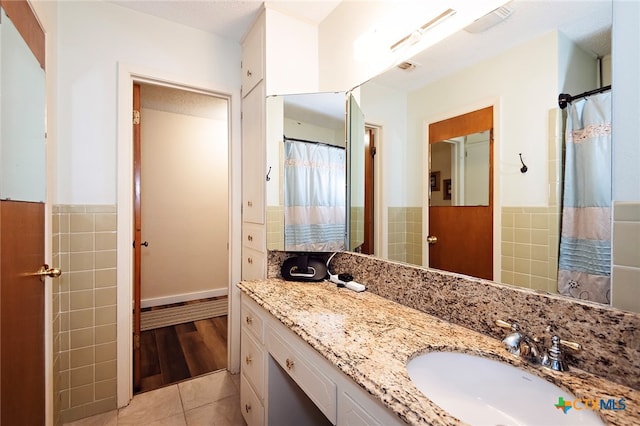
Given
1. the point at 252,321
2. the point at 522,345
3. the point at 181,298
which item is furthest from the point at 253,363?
the point at 181,298

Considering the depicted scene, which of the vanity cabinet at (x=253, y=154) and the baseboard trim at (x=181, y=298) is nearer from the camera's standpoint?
the vanity cabinet at (x=253, y=154)

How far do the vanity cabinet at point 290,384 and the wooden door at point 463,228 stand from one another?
59 centimetres

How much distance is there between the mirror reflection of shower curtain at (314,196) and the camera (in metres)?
1.66

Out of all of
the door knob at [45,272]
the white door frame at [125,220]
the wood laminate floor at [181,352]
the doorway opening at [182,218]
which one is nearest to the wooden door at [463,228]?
the door knob at [45,272]

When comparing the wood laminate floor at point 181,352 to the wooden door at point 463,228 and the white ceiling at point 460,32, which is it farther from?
the white ceiling at point 460,32

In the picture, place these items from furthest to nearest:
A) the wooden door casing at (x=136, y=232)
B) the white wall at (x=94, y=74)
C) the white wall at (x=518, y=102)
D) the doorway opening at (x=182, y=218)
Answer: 1. the doorway opening at (x=182, y=218)
2. the wooden door casing at (x=136, y=232)
3. the white wall at (x=94, y=74)
4. the white wall at (x=518, y=102)

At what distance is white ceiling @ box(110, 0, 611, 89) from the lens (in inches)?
29.6

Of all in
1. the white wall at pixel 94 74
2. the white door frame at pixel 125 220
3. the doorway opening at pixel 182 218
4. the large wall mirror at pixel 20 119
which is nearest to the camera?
the large wall mirror at pixel 20 119

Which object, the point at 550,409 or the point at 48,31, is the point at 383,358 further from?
the point at 48,31

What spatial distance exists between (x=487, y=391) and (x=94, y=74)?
96.0 inches

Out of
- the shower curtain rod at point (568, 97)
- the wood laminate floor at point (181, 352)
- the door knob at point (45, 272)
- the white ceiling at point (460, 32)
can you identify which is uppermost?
the white ceiling at point (460, 32)

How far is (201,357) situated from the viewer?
7.55 ft

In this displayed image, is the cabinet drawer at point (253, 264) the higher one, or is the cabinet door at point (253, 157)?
the cabinet door at point (253, 157)

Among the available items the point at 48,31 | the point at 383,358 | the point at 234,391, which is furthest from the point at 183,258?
the point at 383,358
